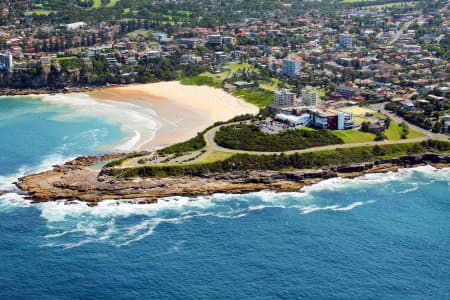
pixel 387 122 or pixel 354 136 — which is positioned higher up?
pixel 387 122

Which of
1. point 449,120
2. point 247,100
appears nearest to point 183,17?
point 247,100

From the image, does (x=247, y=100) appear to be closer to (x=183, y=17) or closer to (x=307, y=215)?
(x=307, y=215)

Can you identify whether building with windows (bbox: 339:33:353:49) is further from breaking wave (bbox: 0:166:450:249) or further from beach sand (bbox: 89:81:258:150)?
breaking wave (bbox: 0:166:450:249)

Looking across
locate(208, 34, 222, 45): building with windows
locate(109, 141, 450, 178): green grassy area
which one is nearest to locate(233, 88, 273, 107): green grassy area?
locate(109, 141, 450, 178): green grassy area

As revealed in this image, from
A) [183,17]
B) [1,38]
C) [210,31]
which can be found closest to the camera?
[1,38]

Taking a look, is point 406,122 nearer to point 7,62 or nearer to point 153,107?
point 153,107

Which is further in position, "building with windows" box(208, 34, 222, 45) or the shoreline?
"building with windows" box(208, 34, 222, 45)

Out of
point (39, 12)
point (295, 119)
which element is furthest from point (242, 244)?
point (39, 12)
